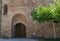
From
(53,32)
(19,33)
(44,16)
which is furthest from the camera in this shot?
(19,33)

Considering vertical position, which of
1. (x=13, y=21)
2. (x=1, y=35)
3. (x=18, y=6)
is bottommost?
(x=1, y=35)

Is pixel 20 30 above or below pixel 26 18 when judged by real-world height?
below

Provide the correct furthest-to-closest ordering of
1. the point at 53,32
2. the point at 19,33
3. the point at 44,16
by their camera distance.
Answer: the point at 19,33, the point at 53,32, the point at 44,16

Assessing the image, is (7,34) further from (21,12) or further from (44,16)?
(44,16)

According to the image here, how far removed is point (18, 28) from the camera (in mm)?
21859

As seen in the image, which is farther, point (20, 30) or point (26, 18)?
point (20, 30)

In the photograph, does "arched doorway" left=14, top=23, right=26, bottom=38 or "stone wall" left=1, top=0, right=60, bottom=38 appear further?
"arched doorway" left=14, top=23, right=26, bottom=38

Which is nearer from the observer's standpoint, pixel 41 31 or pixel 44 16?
pixel 44 16

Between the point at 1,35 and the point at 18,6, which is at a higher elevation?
the point at 18,6

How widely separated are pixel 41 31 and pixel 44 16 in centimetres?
402

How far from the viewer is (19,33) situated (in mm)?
21797

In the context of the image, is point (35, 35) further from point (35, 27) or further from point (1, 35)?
point (1, 35)

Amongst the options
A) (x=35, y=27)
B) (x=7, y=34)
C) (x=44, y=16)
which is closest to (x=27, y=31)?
(x=35, y=27)

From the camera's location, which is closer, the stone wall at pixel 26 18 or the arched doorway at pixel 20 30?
the stone wall at pixel 26 18
